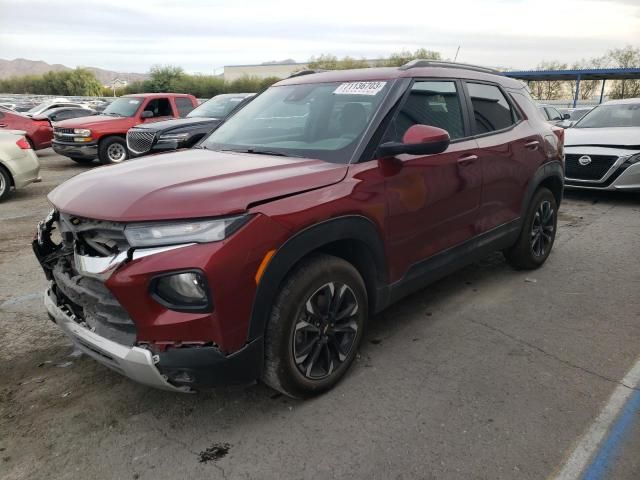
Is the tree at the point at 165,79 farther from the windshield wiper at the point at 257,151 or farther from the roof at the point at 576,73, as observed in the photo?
the windshield wiper at the point at 257,151

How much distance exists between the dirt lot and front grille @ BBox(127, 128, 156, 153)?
6154mm

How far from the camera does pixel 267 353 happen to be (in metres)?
2.49

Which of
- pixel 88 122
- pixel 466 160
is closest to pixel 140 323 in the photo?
pixel 466 160

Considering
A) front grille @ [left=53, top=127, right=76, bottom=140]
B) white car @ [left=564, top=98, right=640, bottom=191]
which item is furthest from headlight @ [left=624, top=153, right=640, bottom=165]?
front grille @ [left=53, top=127, right=76, bottom=140]

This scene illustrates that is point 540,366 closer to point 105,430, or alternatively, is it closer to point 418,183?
point 418,183

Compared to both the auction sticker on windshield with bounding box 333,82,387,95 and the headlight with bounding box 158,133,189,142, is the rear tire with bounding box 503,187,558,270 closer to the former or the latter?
the auction sticker on windshield with bounding box 333,82,387,95

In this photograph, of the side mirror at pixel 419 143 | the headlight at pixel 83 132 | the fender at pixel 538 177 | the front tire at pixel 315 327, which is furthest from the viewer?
the headlight at pixel 83 132

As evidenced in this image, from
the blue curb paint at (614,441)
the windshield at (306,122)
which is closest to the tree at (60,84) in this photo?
the windshield at (306,122)

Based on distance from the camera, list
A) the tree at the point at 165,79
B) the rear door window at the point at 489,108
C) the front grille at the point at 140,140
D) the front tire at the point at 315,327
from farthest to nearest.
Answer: the tree at the point at 165,79, the front grille at the point at 140,140, the rear door window at the point at 489,108, the front tire at the point at 315,327

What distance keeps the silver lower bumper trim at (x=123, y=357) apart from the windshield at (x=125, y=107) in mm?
11077

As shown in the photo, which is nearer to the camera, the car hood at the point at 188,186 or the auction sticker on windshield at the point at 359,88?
the car hood at the point at 188,186

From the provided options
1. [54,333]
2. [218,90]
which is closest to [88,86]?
[218,90]

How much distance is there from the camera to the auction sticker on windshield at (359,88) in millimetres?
3260

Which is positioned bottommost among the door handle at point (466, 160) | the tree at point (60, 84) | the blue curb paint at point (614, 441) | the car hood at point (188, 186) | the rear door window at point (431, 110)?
the blue curb paint at point (614, 441)
